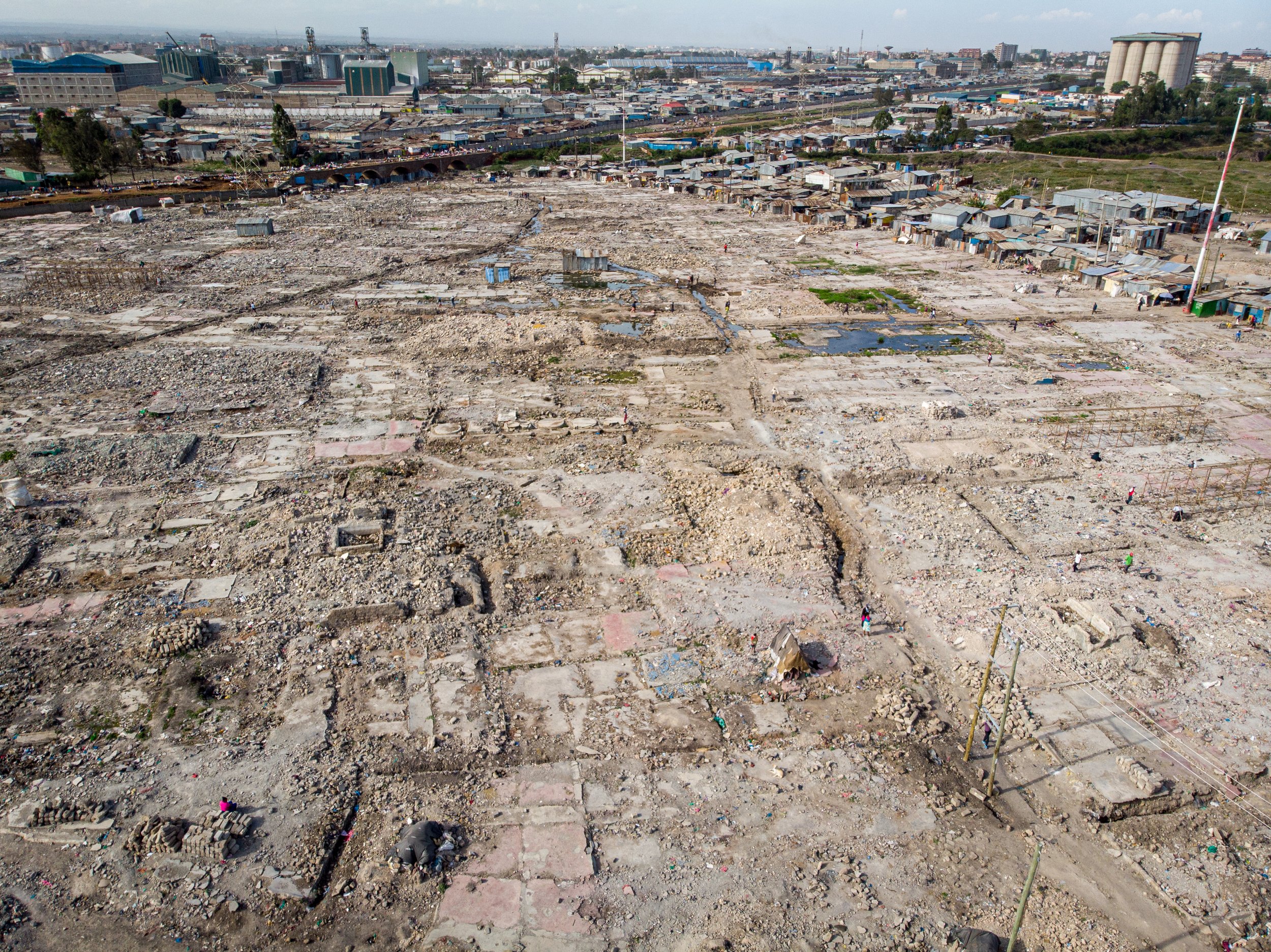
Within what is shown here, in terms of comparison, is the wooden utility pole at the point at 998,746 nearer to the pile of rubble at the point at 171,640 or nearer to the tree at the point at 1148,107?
the pile of rubble at the point at 171,640

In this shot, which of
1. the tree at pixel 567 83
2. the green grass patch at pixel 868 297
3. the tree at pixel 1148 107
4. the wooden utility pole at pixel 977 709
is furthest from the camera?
the tree at pixel 567 83

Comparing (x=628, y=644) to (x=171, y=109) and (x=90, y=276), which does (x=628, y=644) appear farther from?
(x=171, y=109)

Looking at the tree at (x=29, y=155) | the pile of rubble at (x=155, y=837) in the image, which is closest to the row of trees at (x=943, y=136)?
the tree at (x=29, y=155)

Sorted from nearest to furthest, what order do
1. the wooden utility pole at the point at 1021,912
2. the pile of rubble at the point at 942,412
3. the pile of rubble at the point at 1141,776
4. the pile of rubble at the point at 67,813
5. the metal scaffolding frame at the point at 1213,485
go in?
the wooden utility pole at the point at 1021,912
the pile of rubble at the point at 67,813
the pile of rubble at the point at 1141,776
the metal scaffolding frame at the point at 1213,485
the pile of rubble at the point at 942,412

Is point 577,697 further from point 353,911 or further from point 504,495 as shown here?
point 504,495

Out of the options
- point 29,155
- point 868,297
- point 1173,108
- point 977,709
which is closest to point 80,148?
point 29,155

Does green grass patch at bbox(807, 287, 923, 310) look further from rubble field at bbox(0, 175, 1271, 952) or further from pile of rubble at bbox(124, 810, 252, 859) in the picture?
pile of rubble at bbox(124, 810, 252, 859)
